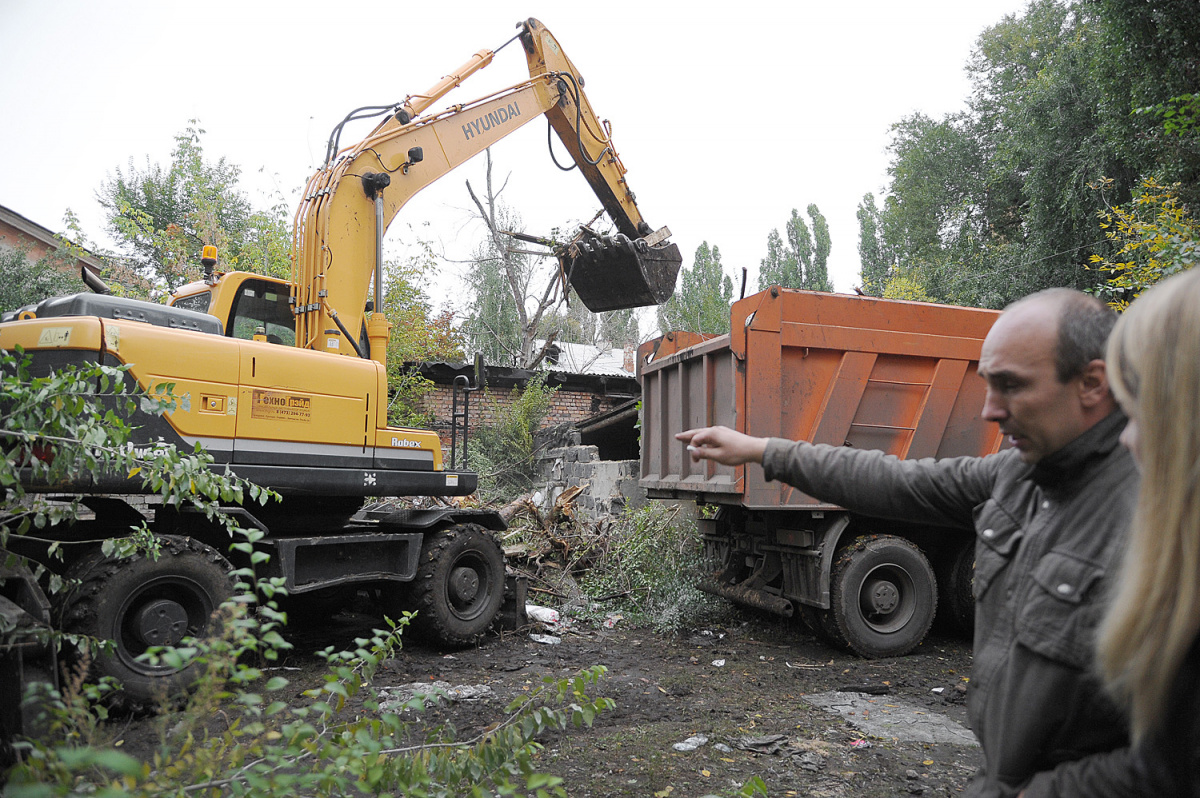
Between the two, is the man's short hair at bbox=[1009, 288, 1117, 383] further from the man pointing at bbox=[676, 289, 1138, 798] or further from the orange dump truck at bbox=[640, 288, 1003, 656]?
the orange dump truck at bbox=[640, 288, 1003, 656]

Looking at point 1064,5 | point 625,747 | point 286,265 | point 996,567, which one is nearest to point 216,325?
point 625,747

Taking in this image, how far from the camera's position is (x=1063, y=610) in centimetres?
127

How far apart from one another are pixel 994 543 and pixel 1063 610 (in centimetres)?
26

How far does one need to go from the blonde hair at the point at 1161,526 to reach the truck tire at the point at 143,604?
416 centimetres

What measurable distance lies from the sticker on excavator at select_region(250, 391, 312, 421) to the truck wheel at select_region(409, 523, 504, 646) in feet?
5.28

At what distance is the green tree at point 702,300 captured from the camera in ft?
103

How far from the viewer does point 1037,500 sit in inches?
58.9

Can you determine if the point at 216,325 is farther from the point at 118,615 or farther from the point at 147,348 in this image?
the point at 118,615

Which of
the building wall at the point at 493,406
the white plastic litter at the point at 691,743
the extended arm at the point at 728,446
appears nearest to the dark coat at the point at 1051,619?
the extended arm at the point at 728,446

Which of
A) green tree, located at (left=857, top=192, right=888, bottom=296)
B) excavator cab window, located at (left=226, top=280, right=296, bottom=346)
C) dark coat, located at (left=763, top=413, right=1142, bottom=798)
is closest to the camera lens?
dark coat, located at (left=763, top=413, right=1142, bottom=798)

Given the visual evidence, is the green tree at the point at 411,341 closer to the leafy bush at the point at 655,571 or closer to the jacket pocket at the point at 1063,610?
the leafy bush at the point at 655,571

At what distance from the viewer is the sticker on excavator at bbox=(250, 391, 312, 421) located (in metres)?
5.10

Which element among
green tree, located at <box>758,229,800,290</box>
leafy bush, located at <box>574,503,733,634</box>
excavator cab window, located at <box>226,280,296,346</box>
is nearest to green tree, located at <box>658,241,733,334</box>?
green tree, located at <box>758,229,800,290</box>

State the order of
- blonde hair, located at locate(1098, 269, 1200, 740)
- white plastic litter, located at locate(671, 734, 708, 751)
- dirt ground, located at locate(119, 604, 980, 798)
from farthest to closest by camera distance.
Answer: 1. white plastic litter, located at locate(671, 734, 708, 751)
2. dirt ground, located at locate(119, 604, 980, 798)
3. blonde hair, located at locate(1098, 269, 1200, 740)
